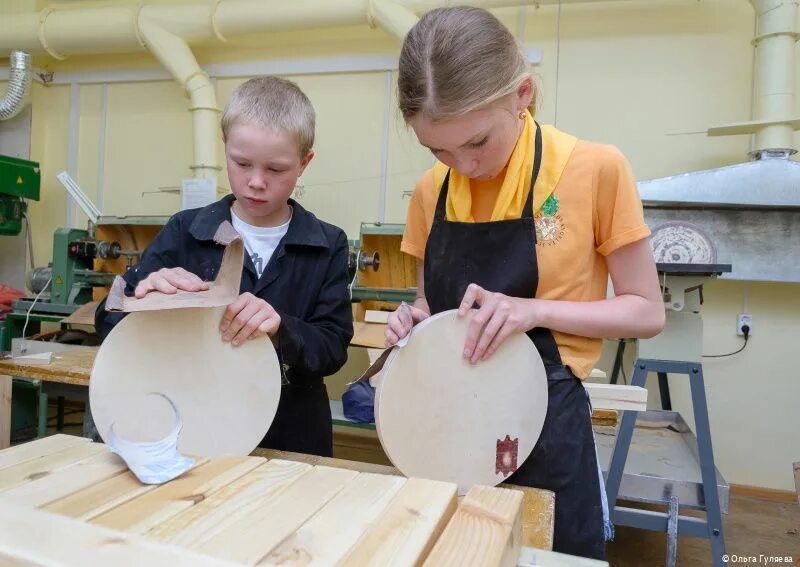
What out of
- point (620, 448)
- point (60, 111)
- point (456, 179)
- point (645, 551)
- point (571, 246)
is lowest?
point (645, 551)

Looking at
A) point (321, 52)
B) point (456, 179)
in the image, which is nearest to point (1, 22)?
point (321, 52)

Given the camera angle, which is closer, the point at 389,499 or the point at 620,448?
the point at 389,499

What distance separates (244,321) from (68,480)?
440 mm

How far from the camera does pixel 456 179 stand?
Result: 126 cm

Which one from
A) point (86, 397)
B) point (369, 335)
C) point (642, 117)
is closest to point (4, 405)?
point (86, 397)

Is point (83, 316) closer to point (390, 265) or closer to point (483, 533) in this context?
point (390, 265)

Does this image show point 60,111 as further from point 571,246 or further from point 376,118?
point 571,246

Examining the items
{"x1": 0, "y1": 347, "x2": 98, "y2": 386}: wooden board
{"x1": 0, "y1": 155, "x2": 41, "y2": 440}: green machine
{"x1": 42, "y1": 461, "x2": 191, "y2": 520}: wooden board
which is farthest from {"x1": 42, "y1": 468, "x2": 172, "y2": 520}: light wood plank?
{"x1": 0, "y1": 155, "x2": 41, "y2": 440}: green machine

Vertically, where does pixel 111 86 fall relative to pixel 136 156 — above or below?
above

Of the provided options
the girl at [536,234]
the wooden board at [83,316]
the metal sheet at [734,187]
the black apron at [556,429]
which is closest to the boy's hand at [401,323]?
the girl at [536,234]

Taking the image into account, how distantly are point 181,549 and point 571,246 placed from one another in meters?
0.85

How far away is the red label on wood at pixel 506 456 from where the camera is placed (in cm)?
113

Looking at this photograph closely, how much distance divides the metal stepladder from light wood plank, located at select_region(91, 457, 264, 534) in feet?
6.80

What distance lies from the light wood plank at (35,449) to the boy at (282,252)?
0.39 m
